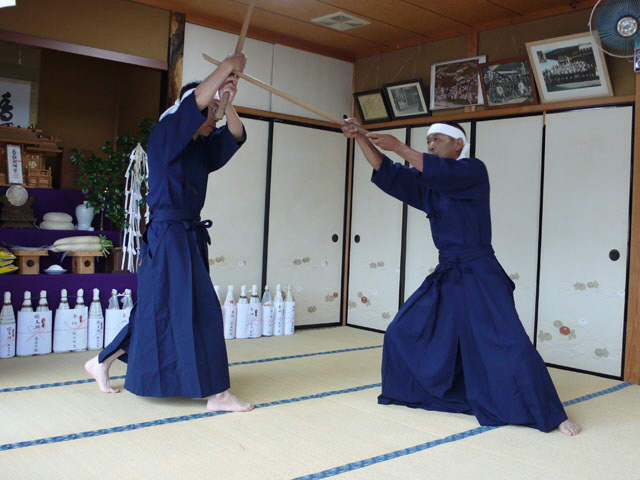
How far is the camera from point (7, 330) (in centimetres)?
385

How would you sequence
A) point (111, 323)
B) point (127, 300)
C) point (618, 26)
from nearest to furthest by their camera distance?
point (618, 26)
point (111, 323)
point (127, 300)

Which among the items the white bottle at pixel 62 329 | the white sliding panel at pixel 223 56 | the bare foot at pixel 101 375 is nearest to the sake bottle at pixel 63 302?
the white bottle at pixel 62 329

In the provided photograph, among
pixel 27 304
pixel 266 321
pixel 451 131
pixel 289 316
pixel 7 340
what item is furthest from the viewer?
pixel 289 316

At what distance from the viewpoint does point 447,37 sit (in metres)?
4.98

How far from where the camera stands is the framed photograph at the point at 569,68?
3984mm

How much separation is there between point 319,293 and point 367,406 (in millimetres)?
2478

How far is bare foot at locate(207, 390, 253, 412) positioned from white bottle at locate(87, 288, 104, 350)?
1.55m

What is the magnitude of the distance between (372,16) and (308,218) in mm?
1691

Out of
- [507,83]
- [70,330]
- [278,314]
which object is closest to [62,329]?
[70,330]

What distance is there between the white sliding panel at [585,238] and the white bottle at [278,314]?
191cm

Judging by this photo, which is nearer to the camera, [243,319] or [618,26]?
[618,26]

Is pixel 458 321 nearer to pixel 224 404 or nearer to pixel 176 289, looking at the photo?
pixel 224 404

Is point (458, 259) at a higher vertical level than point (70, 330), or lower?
higher

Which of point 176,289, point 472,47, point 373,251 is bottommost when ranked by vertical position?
point 176,289
